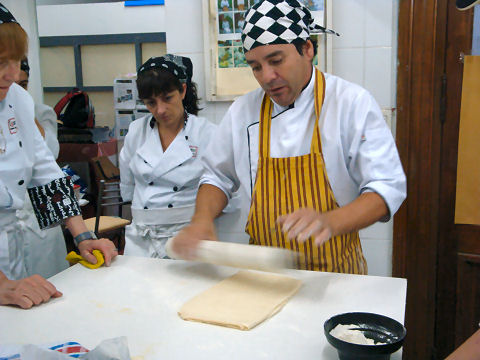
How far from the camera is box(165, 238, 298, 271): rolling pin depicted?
3.93ft

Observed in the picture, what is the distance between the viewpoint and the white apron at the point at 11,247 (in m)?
1.56

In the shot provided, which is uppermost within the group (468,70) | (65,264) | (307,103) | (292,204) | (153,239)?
(468,70)

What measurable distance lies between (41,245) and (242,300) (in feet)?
4.43

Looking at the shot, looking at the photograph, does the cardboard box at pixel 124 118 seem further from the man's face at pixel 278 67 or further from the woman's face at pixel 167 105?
the man's face at pixel 278 67

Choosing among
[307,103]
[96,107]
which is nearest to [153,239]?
[307,103]

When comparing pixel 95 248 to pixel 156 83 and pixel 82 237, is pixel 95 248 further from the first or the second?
pixel 156 83

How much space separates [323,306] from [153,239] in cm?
114

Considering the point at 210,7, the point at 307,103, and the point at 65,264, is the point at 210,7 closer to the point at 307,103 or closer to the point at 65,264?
the point at 307,103

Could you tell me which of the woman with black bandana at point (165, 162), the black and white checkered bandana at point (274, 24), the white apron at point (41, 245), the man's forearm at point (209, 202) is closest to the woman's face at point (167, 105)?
the woman with black bandana at point (165, 162)

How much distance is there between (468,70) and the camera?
2.06m

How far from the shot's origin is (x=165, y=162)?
2098 millimetres

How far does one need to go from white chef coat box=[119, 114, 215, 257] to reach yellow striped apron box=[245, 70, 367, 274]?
627 millimetres

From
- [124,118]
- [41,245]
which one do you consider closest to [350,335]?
[41,245]

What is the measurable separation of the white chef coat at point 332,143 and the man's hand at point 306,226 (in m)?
0.29
